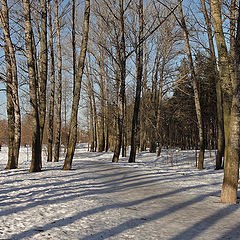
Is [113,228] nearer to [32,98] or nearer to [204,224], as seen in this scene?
[204,224]

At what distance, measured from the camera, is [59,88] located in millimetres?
19547

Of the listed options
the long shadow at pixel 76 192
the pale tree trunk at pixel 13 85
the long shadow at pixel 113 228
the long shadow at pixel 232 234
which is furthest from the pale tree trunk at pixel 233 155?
the pale tree trunk at pixel 13 85

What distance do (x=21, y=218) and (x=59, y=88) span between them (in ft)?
53.3

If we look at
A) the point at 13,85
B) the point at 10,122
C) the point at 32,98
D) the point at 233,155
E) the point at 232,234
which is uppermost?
the point at 13,85

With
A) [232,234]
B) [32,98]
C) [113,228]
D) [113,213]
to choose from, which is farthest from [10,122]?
[232,234]

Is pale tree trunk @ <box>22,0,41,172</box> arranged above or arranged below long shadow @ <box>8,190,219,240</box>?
above

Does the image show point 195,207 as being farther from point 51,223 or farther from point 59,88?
point 59,88

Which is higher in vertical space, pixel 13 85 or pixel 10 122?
pixel 13 85

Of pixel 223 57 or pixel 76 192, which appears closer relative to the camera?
pixel 76 192

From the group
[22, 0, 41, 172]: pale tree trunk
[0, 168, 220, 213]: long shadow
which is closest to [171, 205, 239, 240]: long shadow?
[0, 168, 220, 213]: long shadow

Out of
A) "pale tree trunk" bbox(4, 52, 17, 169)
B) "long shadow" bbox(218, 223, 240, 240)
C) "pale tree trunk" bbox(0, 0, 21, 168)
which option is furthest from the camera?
"pale tree trunk" bbox(4, 52, 17, 169)

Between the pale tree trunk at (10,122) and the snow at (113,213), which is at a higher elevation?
the pale tree trunk at (10,122)

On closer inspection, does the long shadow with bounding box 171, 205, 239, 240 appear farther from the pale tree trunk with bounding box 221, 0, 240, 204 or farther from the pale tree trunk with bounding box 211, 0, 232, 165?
the pale tree trunk with bounding box 211, 0, 232, 165

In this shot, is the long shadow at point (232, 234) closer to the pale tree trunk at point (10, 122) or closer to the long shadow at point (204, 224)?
the long shadow at point (204, 224)
